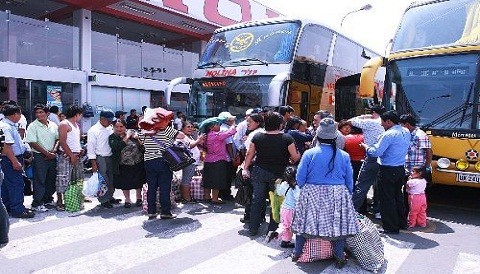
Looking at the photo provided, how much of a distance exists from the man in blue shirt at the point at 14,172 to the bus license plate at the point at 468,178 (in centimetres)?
684

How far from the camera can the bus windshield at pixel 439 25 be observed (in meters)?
7.07

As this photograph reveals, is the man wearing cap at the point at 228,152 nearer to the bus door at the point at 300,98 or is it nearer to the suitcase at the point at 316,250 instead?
the bus door at the point at 300,98

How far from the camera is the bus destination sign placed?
6855 mm

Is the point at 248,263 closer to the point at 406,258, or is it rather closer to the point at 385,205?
the point at 406,258

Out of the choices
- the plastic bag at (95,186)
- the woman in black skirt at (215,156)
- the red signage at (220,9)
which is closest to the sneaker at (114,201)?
the plastic bag at (95,186)

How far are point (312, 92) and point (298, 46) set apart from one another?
126 centimetres

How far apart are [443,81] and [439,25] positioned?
1265mm

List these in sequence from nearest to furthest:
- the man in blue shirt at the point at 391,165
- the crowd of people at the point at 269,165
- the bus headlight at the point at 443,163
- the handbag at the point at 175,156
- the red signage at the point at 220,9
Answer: the crowd of people at the point at 269,165 < the man in blue shirt at the point at 391,165 < the handbag at the point at 175,156 < the bus headlight at the point at 443,163 < the red signage at the point at 220,9

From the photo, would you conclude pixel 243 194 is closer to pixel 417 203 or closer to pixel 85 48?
pixel 417 203

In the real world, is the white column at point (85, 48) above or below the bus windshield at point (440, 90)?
above

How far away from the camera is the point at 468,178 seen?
6.43 m

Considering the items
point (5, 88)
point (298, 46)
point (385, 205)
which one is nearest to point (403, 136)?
point (385, 205)

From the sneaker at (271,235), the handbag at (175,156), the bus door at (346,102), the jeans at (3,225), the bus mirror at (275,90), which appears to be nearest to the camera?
the jeans at (3,225)

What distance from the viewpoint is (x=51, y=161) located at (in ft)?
22.0
